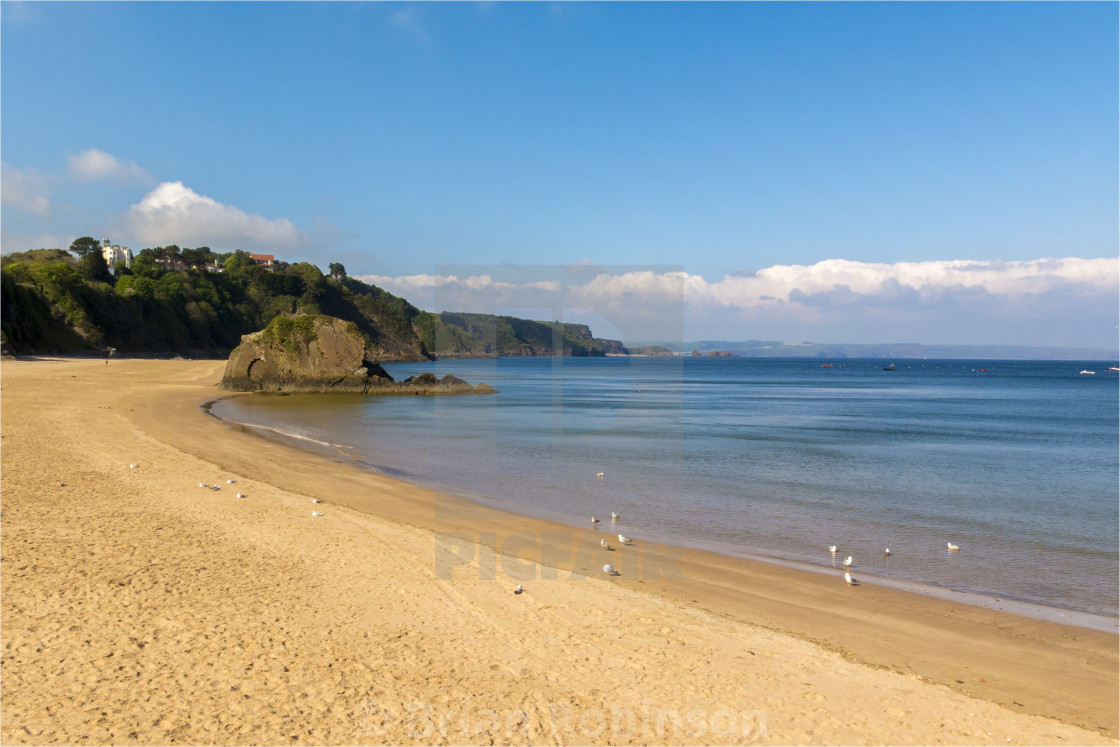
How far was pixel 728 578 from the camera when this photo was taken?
905 cm

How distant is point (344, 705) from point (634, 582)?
15.2ft

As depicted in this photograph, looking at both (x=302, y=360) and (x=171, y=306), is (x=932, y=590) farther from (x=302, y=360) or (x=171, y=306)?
(x=171, y=306)

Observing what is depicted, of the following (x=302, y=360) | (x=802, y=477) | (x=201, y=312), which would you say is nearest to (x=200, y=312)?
(x=201, y=312)

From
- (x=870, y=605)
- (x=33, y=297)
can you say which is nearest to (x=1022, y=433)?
(x=870, y=605)

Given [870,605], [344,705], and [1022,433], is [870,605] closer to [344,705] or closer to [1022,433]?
[344,705]

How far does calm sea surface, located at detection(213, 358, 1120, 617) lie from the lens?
1080 centimetres

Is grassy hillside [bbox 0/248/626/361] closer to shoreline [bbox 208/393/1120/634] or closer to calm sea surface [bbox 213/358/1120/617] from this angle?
calm sea surface [bbox 213/358/1120/617]

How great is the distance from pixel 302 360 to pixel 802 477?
112 feet

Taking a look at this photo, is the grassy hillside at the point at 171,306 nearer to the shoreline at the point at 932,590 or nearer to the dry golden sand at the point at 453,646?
the shoreline at the point at 932,590

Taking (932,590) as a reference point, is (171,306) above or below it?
above

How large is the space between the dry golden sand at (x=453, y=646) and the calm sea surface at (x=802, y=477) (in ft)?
7.20

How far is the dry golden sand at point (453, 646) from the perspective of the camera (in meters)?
4.75

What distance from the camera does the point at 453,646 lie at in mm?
6098

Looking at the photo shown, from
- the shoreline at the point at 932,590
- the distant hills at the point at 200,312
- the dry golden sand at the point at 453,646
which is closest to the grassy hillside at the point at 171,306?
the distant hills at the point at 200,312
